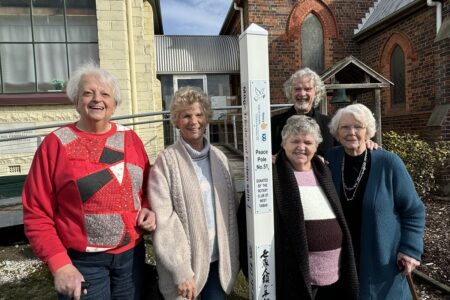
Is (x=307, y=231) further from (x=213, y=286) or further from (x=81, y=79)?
(x=81, y=79)

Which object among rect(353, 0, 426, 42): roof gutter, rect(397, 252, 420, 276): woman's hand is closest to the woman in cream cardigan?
rect(397, 252, 420, 276): woman's hand

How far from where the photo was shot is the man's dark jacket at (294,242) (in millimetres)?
1908

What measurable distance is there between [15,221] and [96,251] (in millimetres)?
3242

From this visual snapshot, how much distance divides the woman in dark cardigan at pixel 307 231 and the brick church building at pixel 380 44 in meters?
5.99

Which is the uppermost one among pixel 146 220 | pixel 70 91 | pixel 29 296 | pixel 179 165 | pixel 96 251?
pixel 70 91

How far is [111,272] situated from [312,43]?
11.1 metres

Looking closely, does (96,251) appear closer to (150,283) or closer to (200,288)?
(150,283)

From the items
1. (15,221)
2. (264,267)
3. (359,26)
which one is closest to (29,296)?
(15,221)

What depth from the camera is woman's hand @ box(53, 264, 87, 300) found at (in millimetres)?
1615

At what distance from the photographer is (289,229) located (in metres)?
1.95

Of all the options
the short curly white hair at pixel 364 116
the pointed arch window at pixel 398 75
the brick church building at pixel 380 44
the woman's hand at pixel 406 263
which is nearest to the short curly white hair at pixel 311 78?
the short curly white hair at pixel 364 116

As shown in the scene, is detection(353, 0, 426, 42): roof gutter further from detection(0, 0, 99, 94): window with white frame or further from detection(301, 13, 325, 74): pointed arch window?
detection(0, 0, 99, 94): window with white frame

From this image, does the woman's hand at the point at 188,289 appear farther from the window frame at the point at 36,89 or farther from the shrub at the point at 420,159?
the window frame at the point at 36,89

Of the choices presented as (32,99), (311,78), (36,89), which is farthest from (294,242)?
(36,89)
